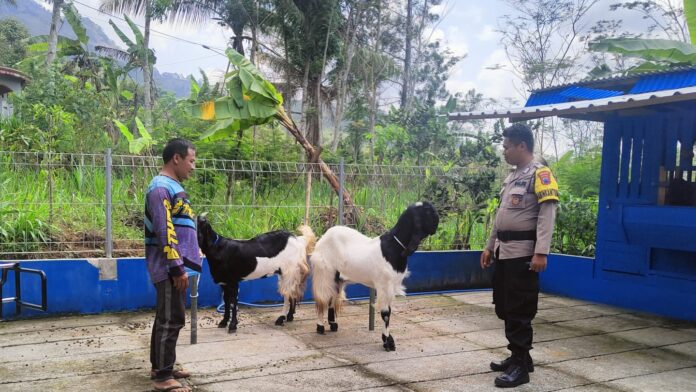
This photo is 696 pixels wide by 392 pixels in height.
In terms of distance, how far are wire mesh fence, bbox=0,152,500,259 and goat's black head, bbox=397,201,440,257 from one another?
2482 millimetres

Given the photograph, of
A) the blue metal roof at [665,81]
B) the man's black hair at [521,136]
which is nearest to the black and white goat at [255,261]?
the man's black hair at [521,136]

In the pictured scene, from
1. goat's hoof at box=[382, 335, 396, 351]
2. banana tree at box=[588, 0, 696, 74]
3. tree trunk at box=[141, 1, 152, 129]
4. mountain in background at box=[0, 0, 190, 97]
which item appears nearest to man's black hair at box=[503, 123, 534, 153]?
goat's hoof at box=[382, 335, 396, 351]

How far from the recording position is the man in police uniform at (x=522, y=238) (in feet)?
13.9

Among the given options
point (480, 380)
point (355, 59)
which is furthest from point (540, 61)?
point (480, 380)

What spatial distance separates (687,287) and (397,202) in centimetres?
379

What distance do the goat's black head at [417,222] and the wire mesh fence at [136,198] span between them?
97.7 inches

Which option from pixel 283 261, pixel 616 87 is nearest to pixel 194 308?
pixel 283 261

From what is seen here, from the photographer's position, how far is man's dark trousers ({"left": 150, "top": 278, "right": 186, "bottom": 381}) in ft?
12.6

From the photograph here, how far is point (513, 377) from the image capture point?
4.29 m

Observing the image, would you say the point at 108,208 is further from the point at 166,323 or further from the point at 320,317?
the point at 166,323

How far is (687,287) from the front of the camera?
6605 mm

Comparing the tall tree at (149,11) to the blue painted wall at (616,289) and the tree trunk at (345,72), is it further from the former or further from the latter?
the blue painted wall at (616,289)

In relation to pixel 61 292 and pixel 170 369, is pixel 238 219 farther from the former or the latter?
pixel 170 369

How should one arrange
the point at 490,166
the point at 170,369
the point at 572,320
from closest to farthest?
the point at 170,369
the point at 572,320
the point at 490,166
